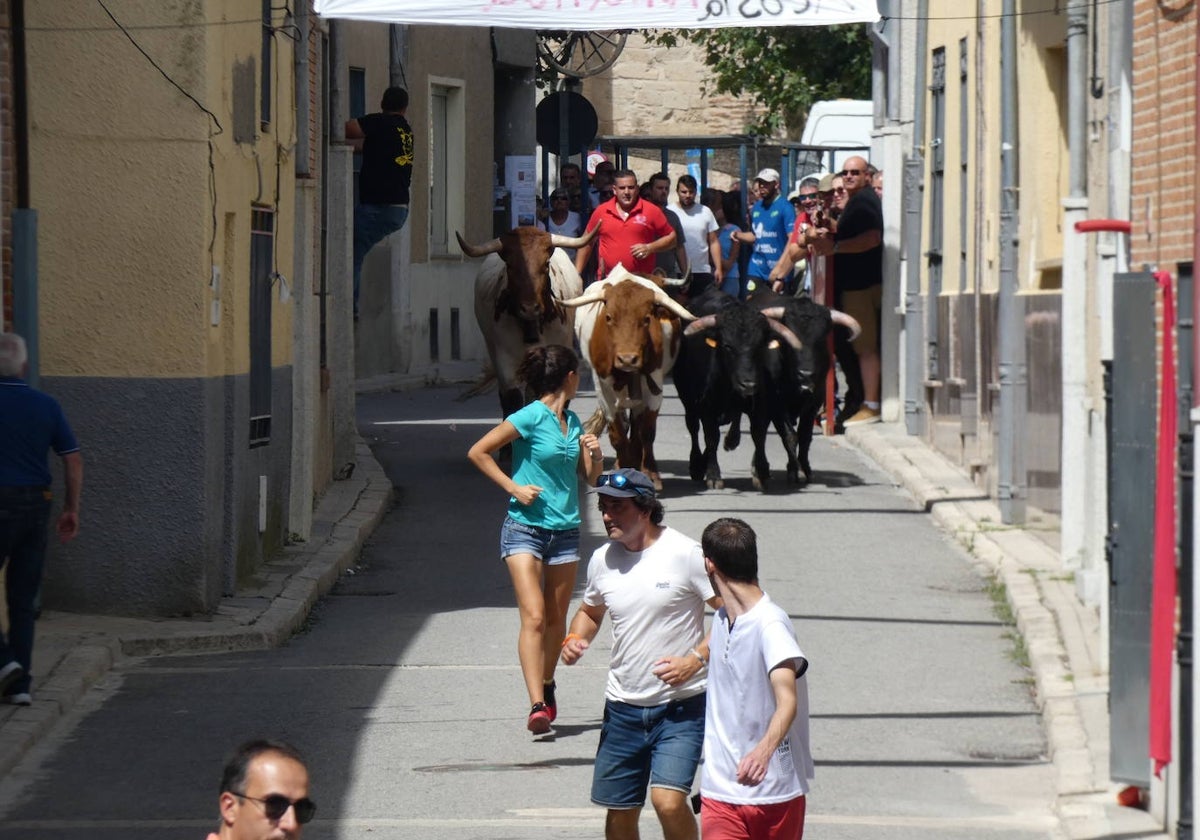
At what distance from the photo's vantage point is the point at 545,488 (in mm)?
10289

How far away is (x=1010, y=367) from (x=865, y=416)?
7.58 meters

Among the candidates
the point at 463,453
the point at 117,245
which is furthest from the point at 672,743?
the point at 463,453

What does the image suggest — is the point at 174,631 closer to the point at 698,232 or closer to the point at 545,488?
the point at 545,488

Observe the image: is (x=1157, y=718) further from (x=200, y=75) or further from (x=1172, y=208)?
(x=200, y=75)

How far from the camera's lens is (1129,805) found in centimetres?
853

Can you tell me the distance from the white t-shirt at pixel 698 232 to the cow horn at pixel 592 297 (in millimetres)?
6225

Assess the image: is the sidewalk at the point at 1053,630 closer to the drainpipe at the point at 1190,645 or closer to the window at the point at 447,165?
the drainpipe at the point at 1190,645

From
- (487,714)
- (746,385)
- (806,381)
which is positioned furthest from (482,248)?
(487,714)

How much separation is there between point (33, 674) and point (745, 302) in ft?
28.9

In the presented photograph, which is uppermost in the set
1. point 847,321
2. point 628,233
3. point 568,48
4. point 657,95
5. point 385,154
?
point 657,95

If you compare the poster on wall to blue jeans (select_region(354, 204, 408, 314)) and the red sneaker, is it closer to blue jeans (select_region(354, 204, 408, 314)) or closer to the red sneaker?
blue jeans (select_region(354, 204, 408, 314))

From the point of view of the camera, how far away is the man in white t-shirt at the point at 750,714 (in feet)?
22.1

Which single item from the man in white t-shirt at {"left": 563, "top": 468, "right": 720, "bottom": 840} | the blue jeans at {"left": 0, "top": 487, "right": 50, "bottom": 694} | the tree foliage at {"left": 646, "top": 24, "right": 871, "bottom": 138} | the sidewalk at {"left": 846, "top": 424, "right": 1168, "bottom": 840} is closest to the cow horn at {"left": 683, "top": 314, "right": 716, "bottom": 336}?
the sidewalk at {"left": 846, "top": 424, "right": 1168, "bottom": 840}

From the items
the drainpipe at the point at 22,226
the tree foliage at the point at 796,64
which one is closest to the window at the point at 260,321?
the drainpipe at the point at 22,226
